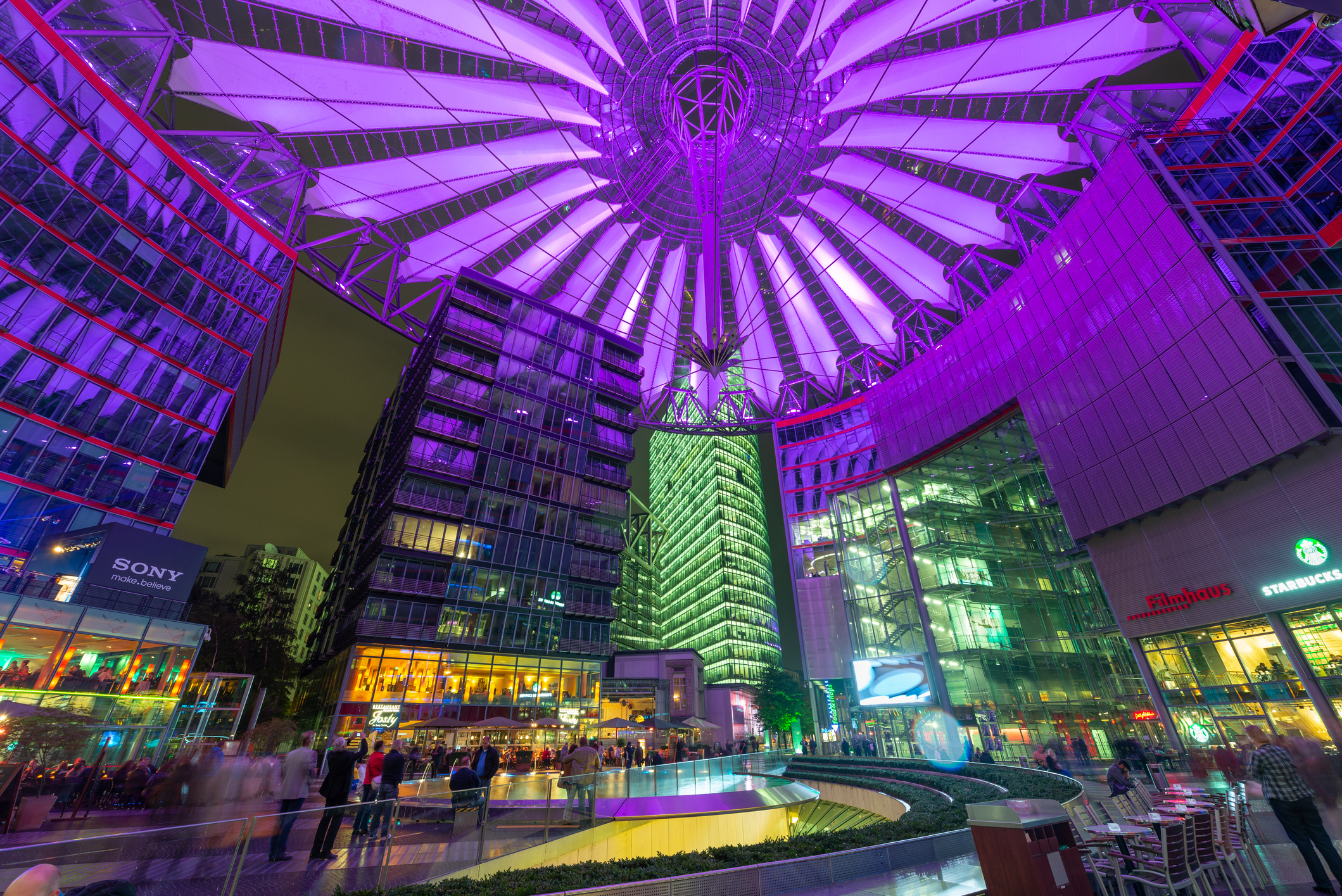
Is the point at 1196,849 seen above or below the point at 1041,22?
below

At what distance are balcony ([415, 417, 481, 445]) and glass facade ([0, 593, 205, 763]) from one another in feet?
66.2

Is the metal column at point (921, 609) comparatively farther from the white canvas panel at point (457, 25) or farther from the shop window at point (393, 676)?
the white canvas panel at point (457, 25)

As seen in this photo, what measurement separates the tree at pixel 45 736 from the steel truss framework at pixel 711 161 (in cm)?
2387

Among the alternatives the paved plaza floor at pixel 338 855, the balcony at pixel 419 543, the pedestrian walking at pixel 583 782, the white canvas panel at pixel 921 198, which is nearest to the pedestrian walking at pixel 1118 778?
the paved plaza floor at pixel 338 855

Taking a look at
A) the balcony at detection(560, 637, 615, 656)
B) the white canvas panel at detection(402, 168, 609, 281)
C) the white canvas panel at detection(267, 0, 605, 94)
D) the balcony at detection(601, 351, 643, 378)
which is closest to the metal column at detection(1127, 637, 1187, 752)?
the balcony at detection(560, 637, 615, 656)

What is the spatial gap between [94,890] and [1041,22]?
34.3 meters

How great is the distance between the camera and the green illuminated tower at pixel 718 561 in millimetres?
80250

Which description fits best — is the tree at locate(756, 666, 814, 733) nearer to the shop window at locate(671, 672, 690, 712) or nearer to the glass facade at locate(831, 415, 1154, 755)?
the shop window at locate(671, 672, 690, 712)

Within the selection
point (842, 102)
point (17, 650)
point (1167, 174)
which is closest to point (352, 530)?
point (17, 650)

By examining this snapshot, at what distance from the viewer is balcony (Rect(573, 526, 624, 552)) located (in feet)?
144

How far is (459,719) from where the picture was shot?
113ft

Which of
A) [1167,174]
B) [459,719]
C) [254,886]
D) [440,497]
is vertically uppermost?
[1167,174]

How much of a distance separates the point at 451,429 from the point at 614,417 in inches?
574

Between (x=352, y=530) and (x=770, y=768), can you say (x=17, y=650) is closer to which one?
(x=770, y=768)
